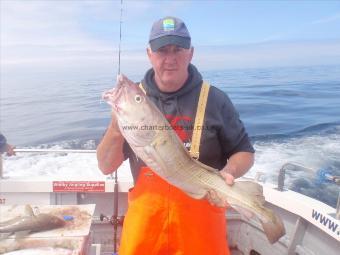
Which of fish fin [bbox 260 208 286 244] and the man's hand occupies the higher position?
the man's hand

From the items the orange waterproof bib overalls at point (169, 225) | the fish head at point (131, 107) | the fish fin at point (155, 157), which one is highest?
the fish head at point (131, 107)

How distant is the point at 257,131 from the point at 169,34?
28.9 ft

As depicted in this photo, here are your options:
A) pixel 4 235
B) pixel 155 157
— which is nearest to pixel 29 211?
pixel 4 235

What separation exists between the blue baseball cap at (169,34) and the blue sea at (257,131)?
89 cm

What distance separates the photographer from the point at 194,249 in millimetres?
2713

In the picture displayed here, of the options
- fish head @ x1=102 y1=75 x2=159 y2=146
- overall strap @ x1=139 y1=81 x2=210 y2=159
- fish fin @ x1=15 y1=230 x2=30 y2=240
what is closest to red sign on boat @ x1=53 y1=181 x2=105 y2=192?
fish fin @ x1=15 y1=230 x2=30 y2=240

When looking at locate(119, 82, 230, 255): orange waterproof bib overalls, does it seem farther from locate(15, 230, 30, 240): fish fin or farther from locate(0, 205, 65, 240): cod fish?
locate(15, 230, 30, 240): fish fin

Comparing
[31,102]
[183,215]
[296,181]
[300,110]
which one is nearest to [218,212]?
[183,215]

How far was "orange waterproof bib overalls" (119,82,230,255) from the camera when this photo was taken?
2.71 meters

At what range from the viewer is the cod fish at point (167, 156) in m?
2.25

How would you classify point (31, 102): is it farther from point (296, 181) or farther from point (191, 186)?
point (191, 186)

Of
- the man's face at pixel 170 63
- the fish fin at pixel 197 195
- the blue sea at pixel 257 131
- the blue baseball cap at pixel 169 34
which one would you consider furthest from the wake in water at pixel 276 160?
the blue baseball cap at pixel 169 34

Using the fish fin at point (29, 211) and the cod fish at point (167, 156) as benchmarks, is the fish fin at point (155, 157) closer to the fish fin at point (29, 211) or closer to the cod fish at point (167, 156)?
the cod fish at point (167, 156)

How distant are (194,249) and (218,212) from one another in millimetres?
330
